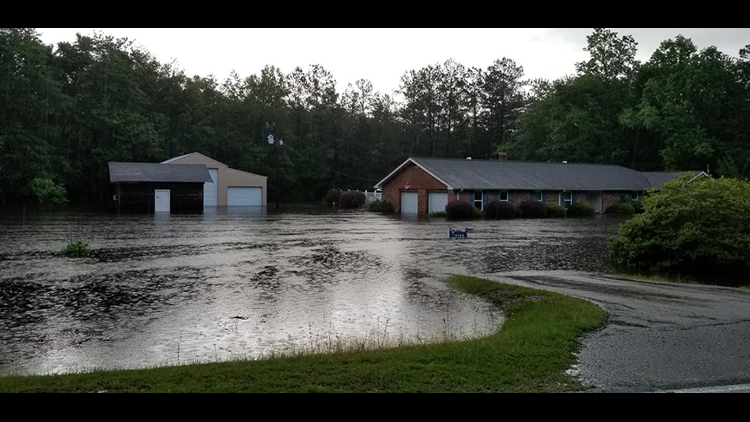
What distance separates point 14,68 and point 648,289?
53206 mm

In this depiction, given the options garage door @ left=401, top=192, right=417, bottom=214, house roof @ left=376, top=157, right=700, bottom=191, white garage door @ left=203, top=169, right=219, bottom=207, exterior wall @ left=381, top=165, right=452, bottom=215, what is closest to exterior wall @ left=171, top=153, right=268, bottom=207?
white garage door @ left=203, top=169, right=219, bottom=207

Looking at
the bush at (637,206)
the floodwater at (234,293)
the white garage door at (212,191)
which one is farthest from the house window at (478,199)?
the white garage door at (212,191)

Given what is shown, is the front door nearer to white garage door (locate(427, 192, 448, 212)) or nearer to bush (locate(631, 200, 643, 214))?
white garage door (locate(427, 192, 448, 212))

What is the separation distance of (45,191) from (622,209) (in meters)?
47.6

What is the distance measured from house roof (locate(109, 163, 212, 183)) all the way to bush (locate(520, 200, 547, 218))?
25.3 meters

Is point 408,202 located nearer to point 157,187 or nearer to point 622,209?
point 622,209

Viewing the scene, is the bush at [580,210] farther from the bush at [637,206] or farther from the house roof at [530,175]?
the bush at [637,206]

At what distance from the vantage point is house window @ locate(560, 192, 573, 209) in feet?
187

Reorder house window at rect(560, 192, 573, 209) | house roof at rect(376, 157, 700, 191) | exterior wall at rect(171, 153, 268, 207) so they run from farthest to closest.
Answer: exterior wall at rect(171, 153, 268, 207) < house window at rect(560, 192, 573, 209) < house roof at rect(376, 157, 700, 191)

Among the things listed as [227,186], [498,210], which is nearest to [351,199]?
[227,186]

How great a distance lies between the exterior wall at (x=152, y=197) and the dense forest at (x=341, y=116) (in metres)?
8.10

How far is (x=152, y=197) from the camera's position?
52.6m

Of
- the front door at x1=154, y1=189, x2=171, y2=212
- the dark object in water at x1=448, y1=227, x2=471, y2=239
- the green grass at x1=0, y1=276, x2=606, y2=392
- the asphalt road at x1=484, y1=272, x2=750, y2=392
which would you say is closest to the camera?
the green grass at x1=0, y1=276, x2=606, y2=392
